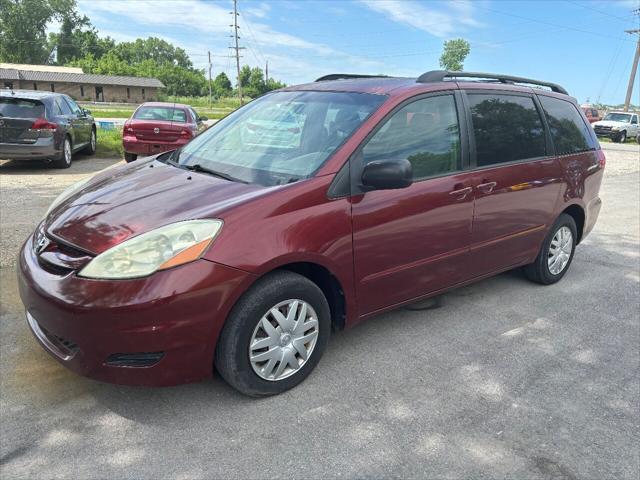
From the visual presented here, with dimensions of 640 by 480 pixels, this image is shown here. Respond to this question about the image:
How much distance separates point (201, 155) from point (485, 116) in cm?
215

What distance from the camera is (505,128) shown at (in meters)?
4.17

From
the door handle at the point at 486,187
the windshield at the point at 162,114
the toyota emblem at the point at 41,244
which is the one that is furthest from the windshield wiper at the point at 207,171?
the windshield at the point at 162,114

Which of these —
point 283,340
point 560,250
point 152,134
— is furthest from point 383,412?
point 152,134

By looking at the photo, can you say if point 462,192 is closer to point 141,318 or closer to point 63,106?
point 141,318

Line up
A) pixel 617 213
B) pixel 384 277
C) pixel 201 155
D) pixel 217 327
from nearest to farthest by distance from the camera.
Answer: pixel 217 327 < pixel 384 277 < pixel 201 155 < pixel 617 213

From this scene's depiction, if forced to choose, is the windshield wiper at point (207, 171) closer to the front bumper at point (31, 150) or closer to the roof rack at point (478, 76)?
the roof rack at point (478, 76)

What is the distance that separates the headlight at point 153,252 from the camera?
8.18ft

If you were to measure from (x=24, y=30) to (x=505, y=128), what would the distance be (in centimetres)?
10660

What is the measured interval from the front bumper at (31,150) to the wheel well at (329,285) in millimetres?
8771

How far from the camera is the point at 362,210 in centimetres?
313

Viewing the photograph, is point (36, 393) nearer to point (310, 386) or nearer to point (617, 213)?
point (310, 386)

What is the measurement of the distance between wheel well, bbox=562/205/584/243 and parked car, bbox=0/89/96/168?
30.2 feet

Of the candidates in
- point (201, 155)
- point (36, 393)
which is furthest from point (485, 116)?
point (36, 393)

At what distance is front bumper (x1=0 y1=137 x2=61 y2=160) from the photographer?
969 cm
